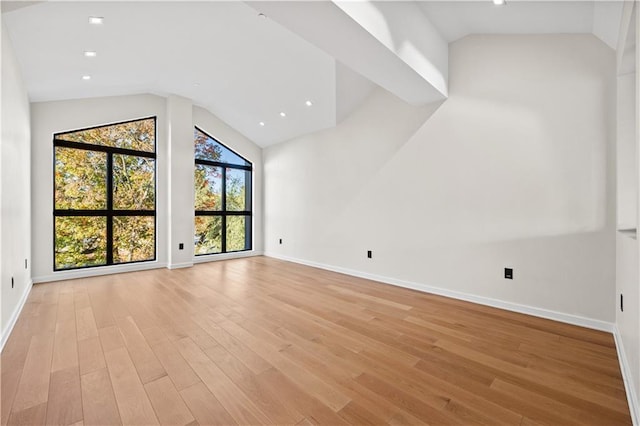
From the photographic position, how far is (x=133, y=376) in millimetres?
1782

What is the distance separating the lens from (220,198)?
A: 6.03 meters

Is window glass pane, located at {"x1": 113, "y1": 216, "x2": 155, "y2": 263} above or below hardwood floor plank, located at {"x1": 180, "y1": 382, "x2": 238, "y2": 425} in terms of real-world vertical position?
above

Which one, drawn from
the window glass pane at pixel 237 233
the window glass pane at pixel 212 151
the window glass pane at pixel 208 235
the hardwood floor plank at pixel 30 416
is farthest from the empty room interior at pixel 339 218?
the window glass pane at pixel 237 233

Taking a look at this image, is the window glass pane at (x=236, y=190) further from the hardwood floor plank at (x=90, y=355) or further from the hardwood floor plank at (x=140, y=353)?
the hardwood floor plank at (x=90, y=355)

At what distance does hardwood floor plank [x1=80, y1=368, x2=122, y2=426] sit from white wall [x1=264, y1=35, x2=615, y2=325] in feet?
10.5

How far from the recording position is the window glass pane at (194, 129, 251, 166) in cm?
579

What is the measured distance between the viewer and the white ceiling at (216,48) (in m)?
2.49

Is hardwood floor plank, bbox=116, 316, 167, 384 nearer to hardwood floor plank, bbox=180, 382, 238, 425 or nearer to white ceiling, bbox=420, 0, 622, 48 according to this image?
hardwood floor plank, bbox=180, 382, 238, 425

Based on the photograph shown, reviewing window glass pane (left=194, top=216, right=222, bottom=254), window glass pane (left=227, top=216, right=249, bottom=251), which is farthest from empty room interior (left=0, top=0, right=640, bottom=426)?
window glass pane (left=227, top=216, right=249, bottom=251)

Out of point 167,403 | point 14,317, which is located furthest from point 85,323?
point 167,403

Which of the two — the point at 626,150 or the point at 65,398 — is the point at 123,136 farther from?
the point at 626,150

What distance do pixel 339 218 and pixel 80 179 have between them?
4.07 m

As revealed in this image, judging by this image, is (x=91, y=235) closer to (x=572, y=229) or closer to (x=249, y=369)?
(x=249, y=369)

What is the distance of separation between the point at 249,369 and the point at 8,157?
279 centimetres
